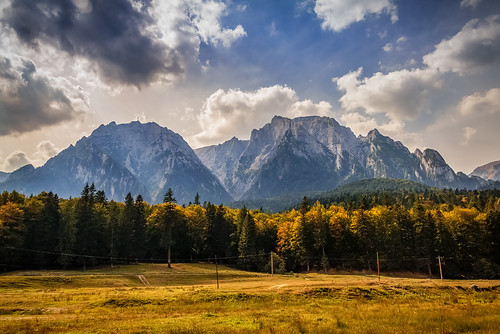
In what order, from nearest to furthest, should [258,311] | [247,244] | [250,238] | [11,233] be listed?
[258,311], [11,233], [247,244], [250,238]

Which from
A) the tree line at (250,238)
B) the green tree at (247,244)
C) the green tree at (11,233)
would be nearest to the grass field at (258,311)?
the green tree at (11,233)

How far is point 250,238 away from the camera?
106 metres

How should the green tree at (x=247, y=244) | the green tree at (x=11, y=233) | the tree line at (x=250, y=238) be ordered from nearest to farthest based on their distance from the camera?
the green tree at (x=11, y=233), the tree line at (x=250, y=238), the green tree at (x=247, y=244)

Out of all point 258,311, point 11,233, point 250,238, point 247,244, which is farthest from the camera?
point 250,238

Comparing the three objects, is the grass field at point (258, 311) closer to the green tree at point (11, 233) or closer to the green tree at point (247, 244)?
the green tree at point (11, 233)

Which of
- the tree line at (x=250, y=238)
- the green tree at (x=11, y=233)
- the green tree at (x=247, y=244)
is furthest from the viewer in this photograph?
the green tree at (x=247, y=244)

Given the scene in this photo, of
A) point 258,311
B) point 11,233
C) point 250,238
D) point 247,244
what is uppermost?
point 11,233

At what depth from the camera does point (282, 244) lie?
107938 millimetres

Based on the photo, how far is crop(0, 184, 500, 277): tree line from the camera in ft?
267

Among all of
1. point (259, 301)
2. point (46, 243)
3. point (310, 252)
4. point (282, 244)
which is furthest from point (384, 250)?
point (46, 243)

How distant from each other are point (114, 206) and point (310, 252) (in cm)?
6497

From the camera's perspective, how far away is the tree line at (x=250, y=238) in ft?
267

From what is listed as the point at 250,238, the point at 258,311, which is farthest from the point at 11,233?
the point at 258,311

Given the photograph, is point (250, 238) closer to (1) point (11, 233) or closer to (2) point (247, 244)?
(2) point (247, 244)
